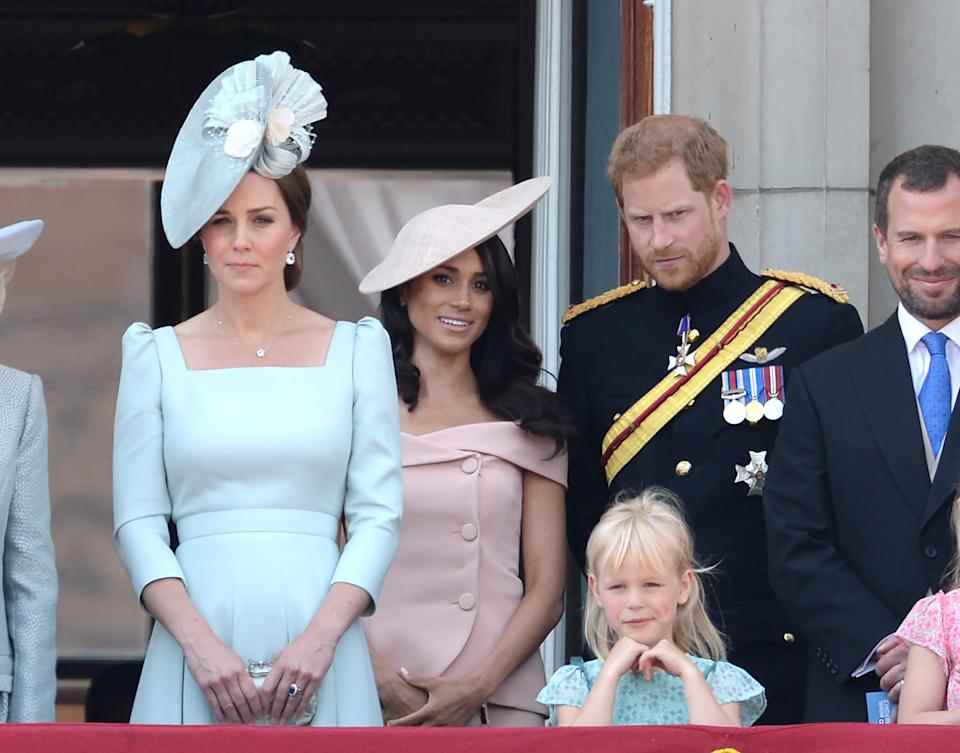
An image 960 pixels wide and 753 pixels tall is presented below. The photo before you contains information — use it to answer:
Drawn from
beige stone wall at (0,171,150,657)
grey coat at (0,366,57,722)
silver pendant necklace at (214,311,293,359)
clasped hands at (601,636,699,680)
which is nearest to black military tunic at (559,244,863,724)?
clasped hands at (601,636,699,680)

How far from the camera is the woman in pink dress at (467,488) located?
15.1 ft

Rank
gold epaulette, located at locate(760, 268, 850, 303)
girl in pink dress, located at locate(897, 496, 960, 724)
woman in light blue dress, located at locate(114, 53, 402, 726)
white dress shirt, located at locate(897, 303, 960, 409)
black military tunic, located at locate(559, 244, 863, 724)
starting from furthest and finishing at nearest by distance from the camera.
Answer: gold epaulette, located at locate(760, 268, 850, 303) → black military tunic, located at locate(559, 244, 863, 724) → white dress shirt, located at locate(897, 303, 960, 409) → woman in light blue dress, located at locate(114, 53, 402, 726) → girl in pink dress, located at locate(897, 496, 960, 724)

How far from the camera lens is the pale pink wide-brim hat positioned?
478cm

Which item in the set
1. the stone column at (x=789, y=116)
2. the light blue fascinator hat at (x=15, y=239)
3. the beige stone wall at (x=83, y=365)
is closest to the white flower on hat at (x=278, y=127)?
the light blue fascinator hat at (x=15, y=239)

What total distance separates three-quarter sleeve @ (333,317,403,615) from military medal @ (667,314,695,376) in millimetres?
722

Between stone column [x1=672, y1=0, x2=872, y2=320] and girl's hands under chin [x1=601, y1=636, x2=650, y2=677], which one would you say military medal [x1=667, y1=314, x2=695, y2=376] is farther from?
stone column [x1=672, y1=0, x2=872, y2=320]

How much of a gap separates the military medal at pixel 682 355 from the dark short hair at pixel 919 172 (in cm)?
45

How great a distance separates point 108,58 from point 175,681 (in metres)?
4.08

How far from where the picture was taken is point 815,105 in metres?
5.92

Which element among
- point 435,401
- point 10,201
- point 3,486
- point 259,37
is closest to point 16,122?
point 10,201

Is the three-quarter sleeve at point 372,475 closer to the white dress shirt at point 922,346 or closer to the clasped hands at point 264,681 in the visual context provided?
the clasped hands at point 264,681

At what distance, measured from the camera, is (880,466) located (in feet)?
14.3

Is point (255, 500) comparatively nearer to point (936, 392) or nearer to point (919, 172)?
point (936, 392)

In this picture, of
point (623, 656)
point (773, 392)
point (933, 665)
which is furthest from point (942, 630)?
point (773, 392)
